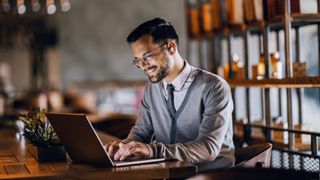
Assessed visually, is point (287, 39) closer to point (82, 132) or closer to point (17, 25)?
point (82, 132)

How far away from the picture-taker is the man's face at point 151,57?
9.75ft

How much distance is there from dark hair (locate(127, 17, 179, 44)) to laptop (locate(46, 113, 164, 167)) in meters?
0.58

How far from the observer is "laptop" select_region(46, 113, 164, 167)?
246 centimetres

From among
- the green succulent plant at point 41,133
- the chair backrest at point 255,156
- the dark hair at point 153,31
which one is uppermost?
the dark hair at point 153,31

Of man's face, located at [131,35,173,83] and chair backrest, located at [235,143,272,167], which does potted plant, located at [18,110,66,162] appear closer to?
man's face, located at [131,35,173,83]

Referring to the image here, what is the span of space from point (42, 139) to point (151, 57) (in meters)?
0.65

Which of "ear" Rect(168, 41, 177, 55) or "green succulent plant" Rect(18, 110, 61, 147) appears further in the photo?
"ear" Rect(168, 41, 177, 55)

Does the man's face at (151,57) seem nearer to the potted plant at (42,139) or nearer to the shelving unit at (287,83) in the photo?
the potted plant at (42,139)

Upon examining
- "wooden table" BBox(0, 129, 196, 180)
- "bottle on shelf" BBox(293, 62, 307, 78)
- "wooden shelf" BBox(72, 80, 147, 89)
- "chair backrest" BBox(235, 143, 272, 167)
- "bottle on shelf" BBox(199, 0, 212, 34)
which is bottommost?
"wooden shelf" BBox(72, 80, 147, 89)

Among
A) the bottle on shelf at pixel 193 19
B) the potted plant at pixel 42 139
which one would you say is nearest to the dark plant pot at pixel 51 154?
the potted plant at pixel 42 139

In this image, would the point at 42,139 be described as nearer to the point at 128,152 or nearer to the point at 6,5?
the point at 128,152

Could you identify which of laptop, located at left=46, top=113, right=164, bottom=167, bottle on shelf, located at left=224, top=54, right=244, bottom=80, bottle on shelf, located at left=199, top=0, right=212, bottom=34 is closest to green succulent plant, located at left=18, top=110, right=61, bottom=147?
laptop, located at left=46, top=113, right=164, bottom=167

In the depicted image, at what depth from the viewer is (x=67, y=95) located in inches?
450

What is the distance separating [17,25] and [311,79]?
35.7ft
